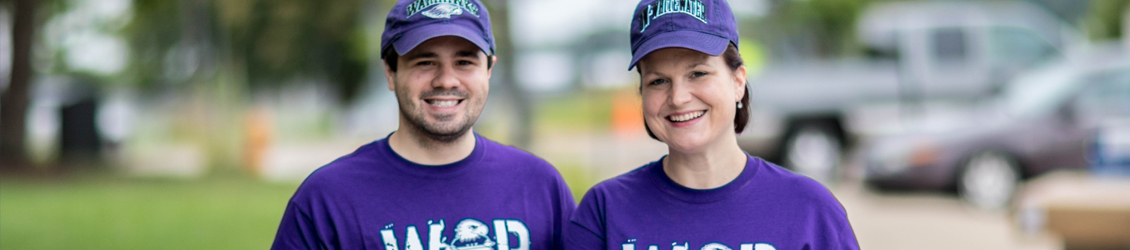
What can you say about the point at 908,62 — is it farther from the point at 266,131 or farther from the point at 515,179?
the point at 515,179

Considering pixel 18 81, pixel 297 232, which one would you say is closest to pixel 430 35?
pixel 297 232

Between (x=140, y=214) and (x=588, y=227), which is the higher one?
(x=588, y=227)

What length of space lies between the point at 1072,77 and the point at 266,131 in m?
10.2

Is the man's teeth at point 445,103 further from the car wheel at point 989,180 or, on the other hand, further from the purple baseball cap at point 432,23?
the car wheel at point 989,180

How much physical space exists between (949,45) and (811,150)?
286cm

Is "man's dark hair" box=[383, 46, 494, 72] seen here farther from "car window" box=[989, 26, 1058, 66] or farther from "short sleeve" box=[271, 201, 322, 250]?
"car window" box=[989, 26, 1058, 66]

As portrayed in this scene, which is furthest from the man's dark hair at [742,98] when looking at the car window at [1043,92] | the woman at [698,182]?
the car window at [1043,92]

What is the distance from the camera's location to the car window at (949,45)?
13398 millimetres

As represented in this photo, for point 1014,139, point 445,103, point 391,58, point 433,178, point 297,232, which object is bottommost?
point 1014,139

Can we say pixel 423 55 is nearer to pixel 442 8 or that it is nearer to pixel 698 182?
pixel 442 8

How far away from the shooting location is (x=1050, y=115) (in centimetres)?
980

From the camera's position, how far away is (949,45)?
532 inches

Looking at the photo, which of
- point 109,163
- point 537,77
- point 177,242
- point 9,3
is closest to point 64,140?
point 109,163

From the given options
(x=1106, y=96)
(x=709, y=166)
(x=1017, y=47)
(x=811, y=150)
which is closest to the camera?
(x=709, y=166)
